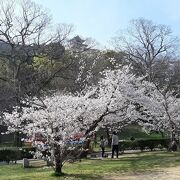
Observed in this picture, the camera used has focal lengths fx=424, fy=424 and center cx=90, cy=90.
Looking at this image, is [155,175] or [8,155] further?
[8,155]

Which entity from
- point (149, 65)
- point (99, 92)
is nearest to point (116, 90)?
point (99, 92)

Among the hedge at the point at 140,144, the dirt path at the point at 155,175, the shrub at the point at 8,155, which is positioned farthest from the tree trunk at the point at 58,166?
the hedge at the point at 140,144

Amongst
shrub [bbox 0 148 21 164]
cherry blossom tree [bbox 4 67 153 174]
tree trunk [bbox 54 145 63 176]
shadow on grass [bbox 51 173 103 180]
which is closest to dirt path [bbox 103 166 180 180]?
shadow on grass [bbox 51 173 103 180]

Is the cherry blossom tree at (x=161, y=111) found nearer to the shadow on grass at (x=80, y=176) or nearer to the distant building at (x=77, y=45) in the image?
the shadow on grass at (x=80, y=176)

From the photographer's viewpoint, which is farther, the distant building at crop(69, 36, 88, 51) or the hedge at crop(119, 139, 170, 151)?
the distant building at crop(69, 36, 88, 51)

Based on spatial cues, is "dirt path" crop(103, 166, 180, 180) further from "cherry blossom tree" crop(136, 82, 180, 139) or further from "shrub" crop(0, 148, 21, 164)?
"shrub" crop(0, 148, 21, 164)

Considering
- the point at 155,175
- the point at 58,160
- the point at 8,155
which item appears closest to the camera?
the point at 155,175

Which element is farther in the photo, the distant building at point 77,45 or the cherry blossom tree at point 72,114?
the distant building at point 77,45

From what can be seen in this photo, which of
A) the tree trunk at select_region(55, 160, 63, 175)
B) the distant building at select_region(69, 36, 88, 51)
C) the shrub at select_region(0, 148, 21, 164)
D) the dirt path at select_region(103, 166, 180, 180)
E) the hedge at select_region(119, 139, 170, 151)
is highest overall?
the distant building at select_region(69, 36, 88, 51)

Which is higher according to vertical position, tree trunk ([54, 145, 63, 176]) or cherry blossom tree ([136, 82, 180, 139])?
cherry blossom tree ([136, 82, 180, 139])

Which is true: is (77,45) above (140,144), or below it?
above

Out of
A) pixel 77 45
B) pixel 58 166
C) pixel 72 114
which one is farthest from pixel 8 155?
pixel 77 45

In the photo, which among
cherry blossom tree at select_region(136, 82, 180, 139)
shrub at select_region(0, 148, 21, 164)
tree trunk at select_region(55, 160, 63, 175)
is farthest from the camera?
cherry blossom tree at select_region(136, 82, 180, 139)

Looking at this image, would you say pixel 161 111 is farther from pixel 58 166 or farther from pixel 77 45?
pixel 77 45
